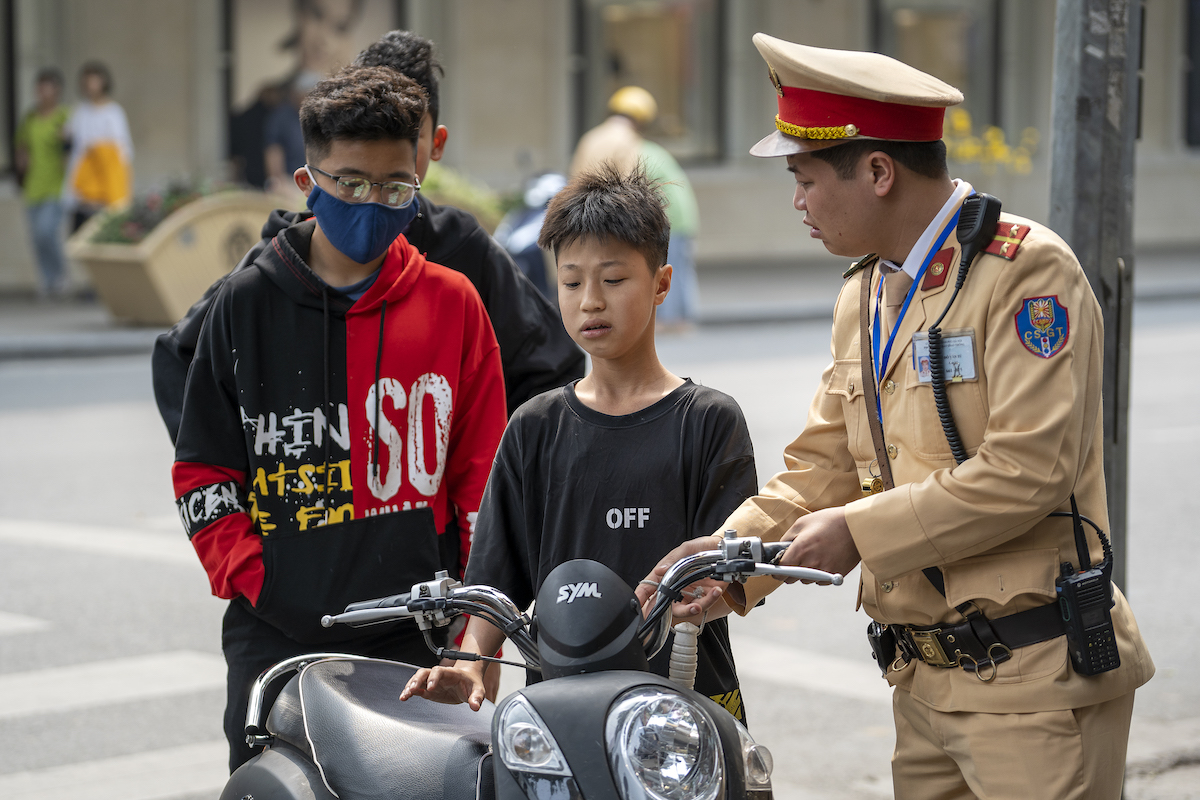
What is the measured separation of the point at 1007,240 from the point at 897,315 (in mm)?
242

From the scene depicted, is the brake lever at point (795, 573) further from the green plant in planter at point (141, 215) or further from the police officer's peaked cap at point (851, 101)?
the green plant in planter at point (141, 215)

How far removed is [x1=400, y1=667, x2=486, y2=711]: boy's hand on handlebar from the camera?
2457 mm

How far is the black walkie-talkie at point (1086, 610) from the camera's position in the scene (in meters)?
2.49

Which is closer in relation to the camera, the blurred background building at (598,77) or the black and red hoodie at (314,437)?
the black and red hoodie at (314,437)

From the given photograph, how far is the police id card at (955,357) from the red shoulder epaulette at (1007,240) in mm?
136

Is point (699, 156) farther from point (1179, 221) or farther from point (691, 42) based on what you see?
point (1179, 221)

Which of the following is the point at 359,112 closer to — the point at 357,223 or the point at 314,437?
the point at 357,223

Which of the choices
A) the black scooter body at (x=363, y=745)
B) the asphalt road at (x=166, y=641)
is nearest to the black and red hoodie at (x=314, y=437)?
the black scooter body at (x=363, y=745)

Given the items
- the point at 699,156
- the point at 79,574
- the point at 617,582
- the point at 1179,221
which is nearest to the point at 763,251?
the point at 699,156

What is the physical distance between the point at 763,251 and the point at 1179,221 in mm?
7850

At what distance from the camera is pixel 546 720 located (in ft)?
6.79

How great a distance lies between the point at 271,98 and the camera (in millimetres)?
19578

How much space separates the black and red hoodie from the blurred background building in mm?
14462

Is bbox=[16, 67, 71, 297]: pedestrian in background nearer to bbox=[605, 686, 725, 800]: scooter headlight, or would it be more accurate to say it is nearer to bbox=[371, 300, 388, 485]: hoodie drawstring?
bbox=[371, 300, 388, 485]: hoodie drawstring
